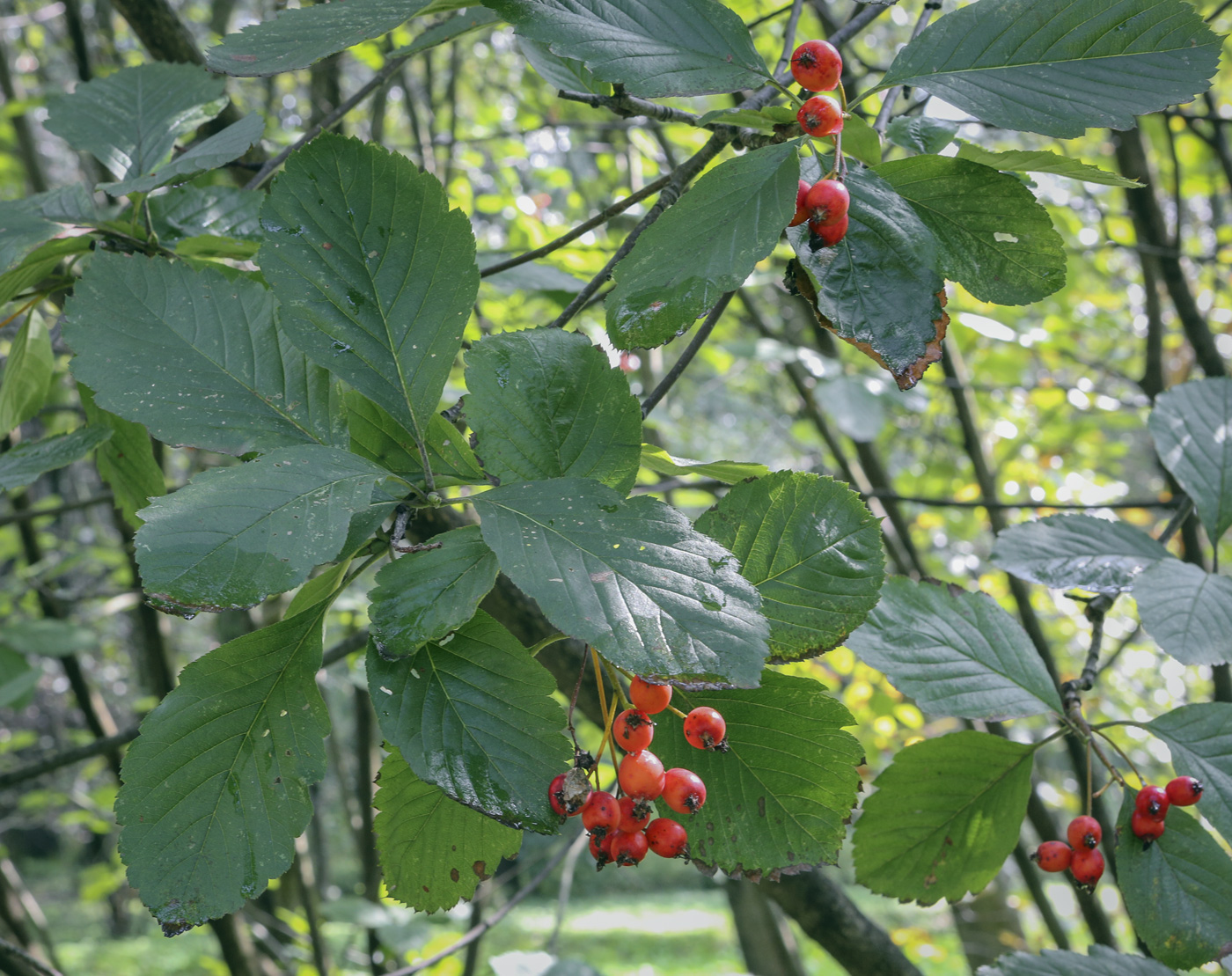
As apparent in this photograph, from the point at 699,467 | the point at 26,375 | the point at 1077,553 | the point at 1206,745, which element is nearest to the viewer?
the point at 699,467

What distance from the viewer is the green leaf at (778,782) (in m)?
0.77

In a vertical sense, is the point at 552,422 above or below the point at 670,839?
above

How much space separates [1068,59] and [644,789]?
28.9 inches

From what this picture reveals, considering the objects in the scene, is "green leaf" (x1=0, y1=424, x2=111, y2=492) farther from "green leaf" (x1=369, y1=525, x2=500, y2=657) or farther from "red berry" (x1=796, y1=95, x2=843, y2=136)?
"red berry" (x1=796, y1=95, x2=843, y2=136)

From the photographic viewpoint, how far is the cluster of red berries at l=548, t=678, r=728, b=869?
754 mm

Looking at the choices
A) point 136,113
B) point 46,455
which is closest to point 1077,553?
point 46,455

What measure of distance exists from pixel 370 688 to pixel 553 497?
20cm

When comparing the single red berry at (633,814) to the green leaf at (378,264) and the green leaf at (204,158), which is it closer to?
the green leaf at (378,264)

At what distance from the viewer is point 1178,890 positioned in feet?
3.55

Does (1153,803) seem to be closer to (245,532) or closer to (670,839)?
(670,839)

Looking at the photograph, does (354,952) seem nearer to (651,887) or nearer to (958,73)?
(958,73)

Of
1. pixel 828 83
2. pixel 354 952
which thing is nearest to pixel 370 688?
pixel 828 83

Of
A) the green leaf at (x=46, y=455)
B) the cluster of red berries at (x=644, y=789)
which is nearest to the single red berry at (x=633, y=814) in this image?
the cluster of red berries at (x=644, y=789)

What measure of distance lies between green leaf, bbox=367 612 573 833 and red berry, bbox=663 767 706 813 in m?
0.13
